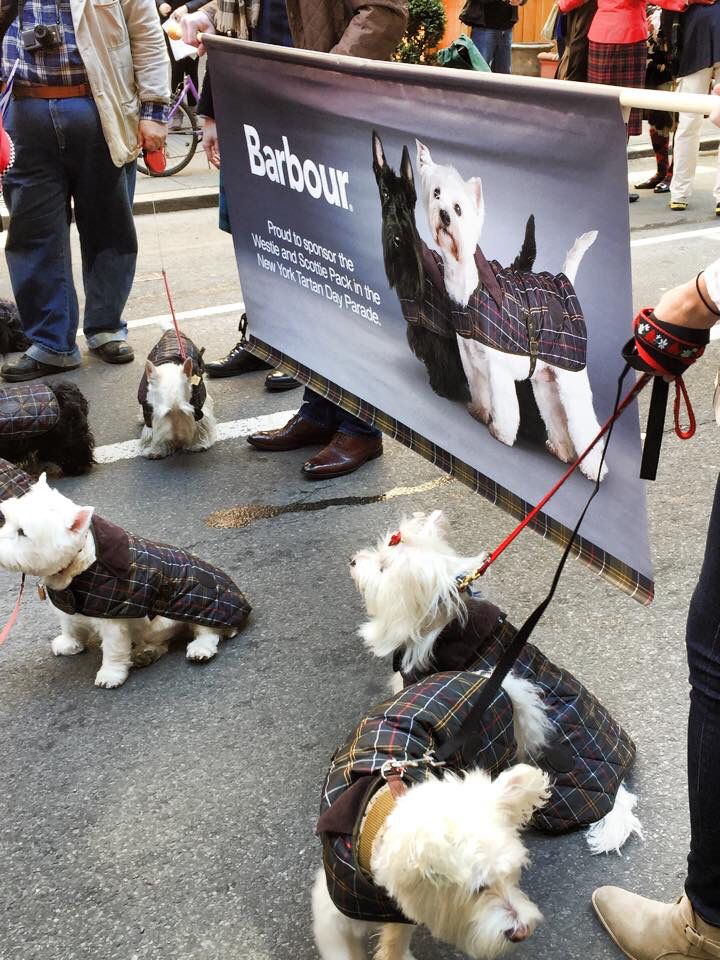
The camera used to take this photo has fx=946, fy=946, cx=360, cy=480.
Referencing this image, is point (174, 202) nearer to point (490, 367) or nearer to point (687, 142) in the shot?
point (687, 142)

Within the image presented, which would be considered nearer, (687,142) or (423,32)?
(687,142)

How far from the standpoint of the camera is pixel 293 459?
4.53 m

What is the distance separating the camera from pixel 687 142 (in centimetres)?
851

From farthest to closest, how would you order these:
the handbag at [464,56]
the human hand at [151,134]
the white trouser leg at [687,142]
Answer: the white trouser leg at [687,142] → the human hand at [151,134] → the handbag at [464,56]

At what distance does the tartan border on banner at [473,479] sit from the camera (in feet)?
8.24

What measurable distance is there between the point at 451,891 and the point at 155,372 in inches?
132

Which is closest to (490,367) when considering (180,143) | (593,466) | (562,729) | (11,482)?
(593,466)

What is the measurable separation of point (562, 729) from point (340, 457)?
7.16 feet

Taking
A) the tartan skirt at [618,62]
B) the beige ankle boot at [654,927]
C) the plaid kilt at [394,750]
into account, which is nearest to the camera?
the plaid kilt at [394,750]

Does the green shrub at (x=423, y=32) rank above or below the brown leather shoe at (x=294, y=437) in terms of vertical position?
above

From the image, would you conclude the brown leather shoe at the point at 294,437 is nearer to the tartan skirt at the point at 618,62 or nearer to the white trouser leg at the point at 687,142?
the tartan skirt at the point at 618,62

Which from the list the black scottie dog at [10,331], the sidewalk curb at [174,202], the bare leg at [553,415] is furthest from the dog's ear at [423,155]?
the sidewalk curb at [174,202]

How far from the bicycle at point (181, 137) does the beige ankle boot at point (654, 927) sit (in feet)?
33.0

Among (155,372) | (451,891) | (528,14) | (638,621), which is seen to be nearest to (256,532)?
(155,372)
